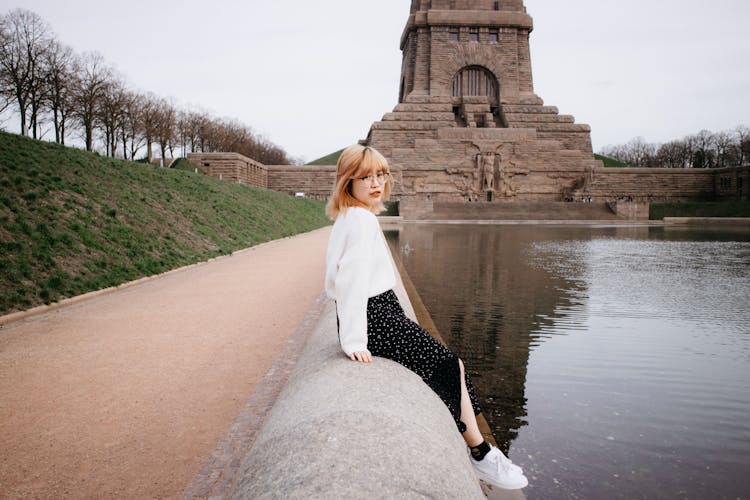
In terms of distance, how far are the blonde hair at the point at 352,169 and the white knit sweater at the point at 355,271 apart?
11 centimetres

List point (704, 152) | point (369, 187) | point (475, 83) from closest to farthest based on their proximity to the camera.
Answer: point (369, 187) < point (475, 83) < point (704, 152)

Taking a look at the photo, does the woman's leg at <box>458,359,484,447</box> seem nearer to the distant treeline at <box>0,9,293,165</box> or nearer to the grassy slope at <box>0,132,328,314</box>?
the grassy slope at <box>0,132,328,314</box>

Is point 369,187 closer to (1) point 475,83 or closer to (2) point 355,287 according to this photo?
(2) point 355,287

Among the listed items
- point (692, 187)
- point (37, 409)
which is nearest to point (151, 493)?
point (37, 409)

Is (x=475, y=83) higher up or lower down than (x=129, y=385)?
higher up

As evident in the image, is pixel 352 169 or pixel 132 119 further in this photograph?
pixel 132 119

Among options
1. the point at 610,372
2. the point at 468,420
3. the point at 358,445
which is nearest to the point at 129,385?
the point at 468,420

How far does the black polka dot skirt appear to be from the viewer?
9.31 ft

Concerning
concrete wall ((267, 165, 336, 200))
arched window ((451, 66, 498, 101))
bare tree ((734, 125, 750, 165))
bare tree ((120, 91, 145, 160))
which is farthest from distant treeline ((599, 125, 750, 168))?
bare tree ((120, 91, 145, 160))

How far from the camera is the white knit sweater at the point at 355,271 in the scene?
2.80 meters

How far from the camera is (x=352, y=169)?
307 centimetres

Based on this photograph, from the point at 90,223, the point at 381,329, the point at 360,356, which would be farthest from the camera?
the point at 90,223

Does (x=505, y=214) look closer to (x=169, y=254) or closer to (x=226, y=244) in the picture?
(x=226, y=244)

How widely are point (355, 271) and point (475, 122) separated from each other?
2022 inches
